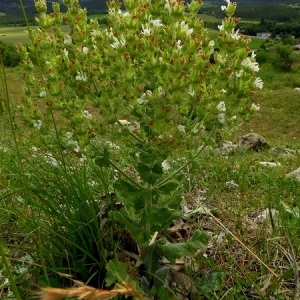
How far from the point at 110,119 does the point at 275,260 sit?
155 centimetres

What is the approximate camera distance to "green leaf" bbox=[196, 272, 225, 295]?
285 centimetres

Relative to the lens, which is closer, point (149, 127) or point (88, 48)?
point (149, 127)

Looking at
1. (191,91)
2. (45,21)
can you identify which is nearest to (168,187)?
(191,91)

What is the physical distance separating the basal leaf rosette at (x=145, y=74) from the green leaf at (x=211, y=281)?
2.89ft

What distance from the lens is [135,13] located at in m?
2.99

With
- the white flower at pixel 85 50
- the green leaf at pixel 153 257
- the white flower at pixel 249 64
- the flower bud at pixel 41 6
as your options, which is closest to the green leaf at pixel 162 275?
the green leaf at pixel 153 257

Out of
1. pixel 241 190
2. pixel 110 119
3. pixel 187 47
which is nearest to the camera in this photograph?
pixel 187 47

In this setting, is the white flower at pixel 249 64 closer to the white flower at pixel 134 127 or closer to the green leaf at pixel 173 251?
the white flower at pixel 134 127

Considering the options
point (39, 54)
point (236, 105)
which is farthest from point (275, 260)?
point (39, 54)

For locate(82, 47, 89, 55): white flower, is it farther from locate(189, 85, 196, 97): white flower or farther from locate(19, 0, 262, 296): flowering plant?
locate(189, 85, 196, 97): white flower

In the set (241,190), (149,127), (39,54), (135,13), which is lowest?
(241,190)

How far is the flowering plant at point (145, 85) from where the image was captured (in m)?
2.71

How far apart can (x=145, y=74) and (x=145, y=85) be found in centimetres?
17

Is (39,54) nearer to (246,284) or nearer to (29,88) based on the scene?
(29,88)
